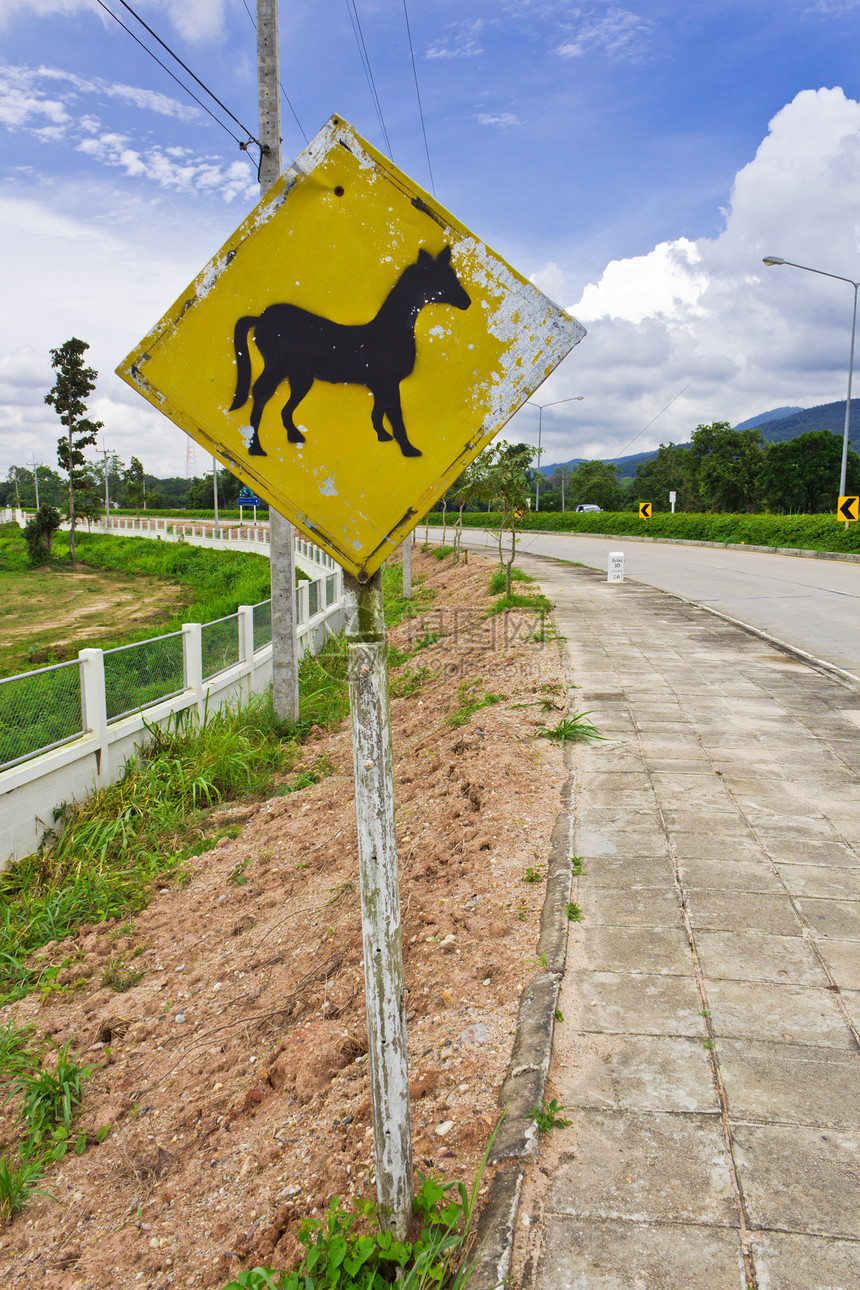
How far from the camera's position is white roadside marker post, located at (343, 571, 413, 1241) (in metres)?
1.83

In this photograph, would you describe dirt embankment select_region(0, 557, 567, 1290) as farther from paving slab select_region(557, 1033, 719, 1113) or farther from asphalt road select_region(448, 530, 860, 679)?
asphalt road select_region(448, 530, 860, 679)

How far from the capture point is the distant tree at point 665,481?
66012 mm

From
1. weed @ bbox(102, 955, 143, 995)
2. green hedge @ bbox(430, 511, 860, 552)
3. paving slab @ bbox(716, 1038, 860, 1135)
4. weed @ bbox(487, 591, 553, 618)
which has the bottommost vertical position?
weed @ bbox(102, 955, 143, 995)

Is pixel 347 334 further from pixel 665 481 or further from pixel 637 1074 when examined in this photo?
pixel 665 481

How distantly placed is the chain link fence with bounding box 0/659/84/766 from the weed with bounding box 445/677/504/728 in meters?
3.57

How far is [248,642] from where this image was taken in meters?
11.3

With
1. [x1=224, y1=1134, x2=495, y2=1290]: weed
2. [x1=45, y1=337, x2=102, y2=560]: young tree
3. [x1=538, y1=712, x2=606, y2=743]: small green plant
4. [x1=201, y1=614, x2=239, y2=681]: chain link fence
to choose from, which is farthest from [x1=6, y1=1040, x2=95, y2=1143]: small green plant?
[x1=45, y1=337, x2=102, y2=560]: young tree

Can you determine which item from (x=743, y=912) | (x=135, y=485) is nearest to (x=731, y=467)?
(x=743, y=912)

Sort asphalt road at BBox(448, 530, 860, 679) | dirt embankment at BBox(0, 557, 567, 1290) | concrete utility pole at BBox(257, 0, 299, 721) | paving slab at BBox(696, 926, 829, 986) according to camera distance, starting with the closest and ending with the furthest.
Result: 1. dirt embankment at BBox(0, 557, 567, 1290)
2. paving slab at BBox(696, 926, 829, 986)
3. concrete utility pole at BBox(257, 0, 299, 721)
4. asphalt road at BBox(448, 530, 860, 679)

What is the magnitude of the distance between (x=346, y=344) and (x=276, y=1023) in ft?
10.8

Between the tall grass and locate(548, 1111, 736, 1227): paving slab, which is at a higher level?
locate(548, 1111, 736, 1227): paving slab

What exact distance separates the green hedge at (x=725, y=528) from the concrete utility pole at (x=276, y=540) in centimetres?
693

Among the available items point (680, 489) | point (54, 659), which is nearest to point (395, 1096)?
point (54, 659)

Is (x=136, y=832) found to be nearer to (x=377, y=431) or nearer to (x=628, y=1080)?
(x=628, y=1080)
